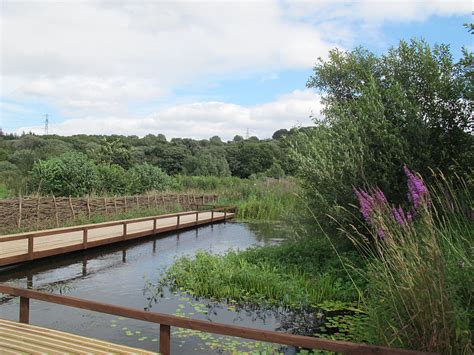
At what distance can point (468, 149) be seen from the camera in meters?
7.31

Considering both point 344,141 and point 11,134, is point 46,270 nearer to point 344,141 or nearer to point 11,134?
point 344,141

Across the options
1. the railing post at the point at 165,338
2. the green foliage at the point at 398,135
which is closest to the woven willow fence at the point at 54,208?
the green foliage at the point at 398,135

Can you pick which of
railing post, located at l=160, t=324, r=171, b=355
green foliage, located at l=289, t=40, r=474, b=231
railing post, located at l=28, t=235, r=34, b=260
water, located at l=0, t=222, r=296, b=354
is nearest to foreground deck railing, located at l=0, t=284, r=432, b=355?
railing post, located at l=160, t=324, r=171, b=355

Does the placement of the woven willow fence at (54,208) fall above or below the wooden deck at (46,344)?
above

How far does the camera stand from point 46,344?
3.46 meters

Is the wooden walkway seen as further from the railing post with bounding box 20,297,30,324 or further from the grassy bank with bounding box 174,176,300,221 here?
the railing post with bounding box 20,297,30,324

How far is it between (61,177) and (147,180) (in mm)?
6415

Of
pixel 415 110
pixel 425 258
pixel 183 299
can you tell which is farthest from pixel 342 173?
pixel 425 258

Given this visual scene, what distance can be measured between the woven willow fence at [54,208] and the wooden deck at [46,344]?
8.31m

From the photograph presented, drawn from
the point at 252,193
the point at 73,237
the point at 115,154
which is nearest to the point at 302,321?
the point at 73,237

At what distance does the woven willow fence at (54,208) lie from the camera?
37.8 feet

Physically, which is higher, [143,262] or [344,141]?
[344,141]

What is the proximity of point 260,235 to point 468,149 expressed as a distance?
27.4ft

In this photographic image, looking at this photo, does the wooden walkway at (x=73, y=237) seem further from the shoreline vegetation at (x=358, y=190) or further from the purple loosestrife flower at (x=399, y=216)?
the purple loosestrife flower at (x=399, y=216)
